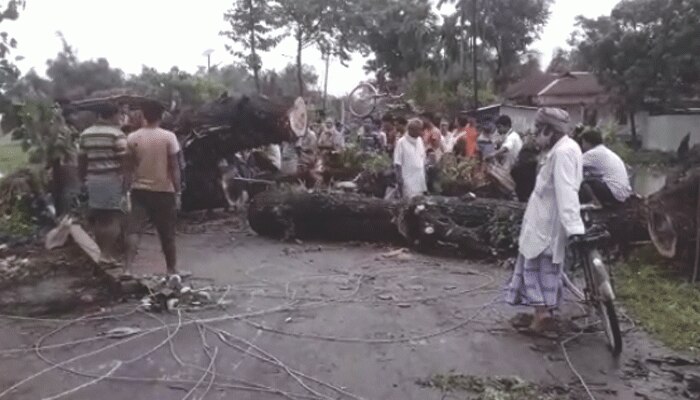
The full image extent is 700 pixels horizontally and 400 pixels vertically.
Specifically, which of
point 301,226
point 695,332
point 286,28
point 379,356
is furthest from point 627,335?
point 286,28

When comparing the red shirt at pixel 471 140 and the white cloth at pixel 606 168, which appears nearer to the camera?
the white cloth at pixel 606 168

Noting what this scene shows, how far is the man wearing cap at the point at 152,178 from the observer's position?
709 centimetres

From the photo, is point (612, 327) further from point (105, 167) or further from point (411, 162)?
point (411, 162)

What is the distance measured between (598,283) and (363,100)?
1699 cm

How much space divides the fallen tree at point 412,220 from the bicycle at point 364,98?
1145cm

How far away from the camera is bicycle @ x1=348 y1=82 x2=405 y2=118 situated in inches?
846

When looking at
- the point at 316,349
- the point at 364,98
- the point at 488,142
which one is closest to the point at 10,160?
the point at 316,349

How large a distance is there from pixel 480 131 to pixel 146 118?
9.39 meters

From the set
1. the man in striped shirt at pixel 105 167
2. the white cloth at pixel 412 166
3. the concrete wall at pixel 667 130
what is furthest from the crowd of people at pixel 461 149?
the concrete wall at pixel 667 130

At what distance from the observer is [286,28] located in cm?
3997

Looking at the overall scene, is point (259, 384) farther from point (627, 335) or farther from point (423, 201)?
point (423, 201)

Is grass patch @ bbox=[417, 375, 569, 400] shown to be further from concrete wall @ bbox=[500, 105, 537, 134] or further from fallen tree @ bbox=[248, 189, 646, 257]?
concrete wall @ bbox=[500, 105, 537, 134]

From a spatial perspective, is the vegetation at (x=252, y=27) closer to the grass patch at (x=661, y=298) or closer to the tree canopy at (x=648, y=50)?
the tree canopy at (x=648, y=50)

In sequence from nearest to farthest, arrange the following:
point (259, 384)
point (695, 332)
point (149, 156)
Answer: point (259, 384), point (695, 332), point (149, 156)
